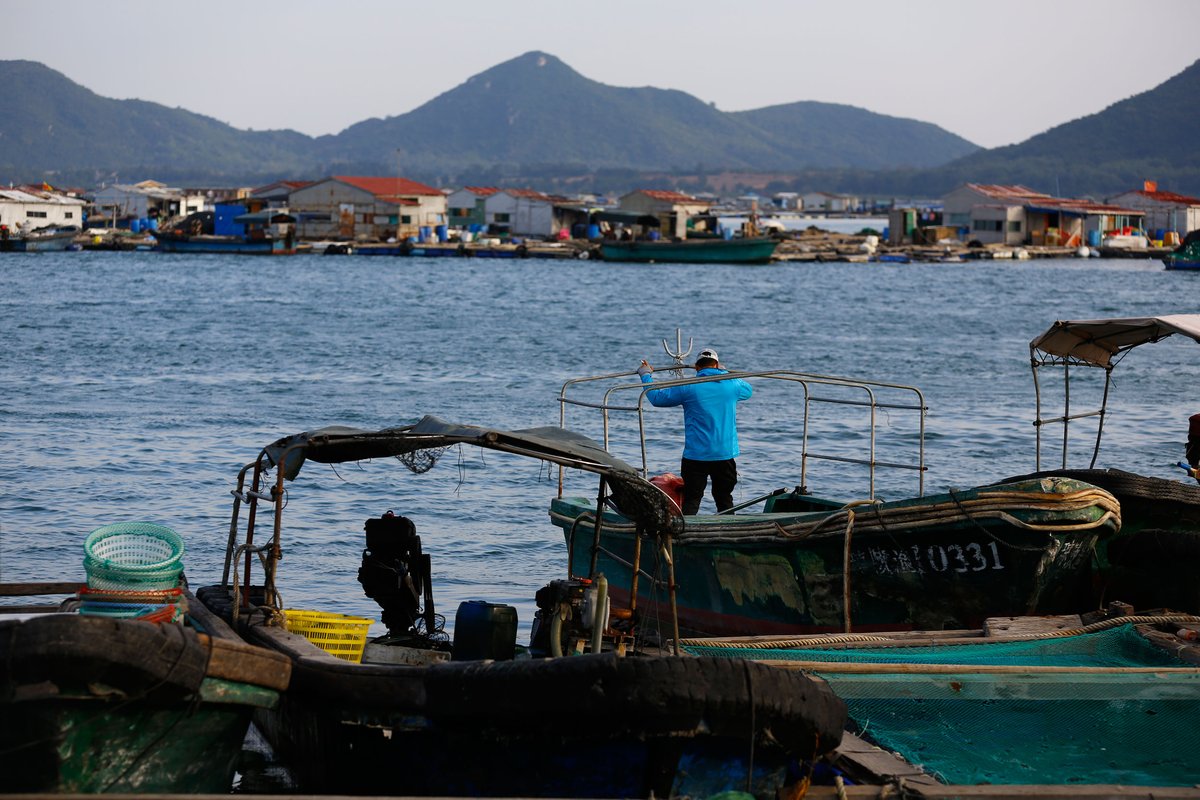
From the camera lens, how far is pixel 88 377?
2839cm

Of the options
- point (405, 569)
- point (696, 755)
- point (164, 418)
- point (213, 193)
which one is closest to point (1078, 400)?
point (164, 418)

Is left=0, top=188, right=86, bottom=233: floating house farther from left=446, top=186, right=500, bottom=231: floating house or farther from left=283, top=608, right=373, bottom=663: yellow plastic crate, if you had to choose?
left=283, top=608, right=373, bottom=663: yellow plastic crate

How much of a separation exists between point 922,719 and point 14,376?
2484 cm

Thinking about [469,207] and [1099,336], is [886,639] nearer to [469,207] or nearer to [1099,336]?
[1099,336]

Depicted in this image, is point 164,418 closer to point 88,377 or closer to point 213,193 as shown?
point 88,377

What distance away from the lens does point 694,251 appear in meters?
75.8

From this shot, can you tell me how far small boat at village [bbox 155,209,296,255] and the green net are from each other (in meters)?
73.3

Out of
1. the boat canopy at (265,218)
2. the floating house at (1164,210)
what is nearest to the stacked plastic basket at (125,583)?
the boat canopy at (265,218)

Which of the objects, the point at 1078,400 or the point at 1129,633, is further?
the point at 1078,400

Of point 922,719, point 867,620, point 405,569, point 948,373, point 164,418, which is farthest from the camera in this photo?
point 948,373

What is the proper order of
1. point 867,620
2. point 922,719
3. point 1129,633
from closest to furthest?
1. point 922,719
2. point 1129,633
3. point 867,620

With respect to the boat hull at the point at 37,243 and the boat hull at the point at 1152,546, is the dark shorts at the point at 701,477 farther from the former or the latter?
the boat hull at the point at 37,243

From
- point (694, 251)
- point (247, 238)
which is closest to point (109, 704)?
point (694, 251)

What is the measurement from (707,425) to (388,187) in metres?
78.4
